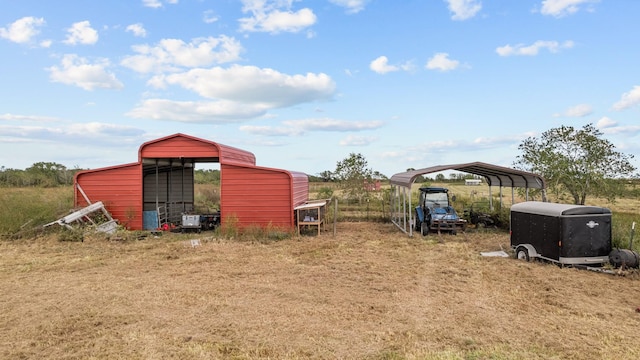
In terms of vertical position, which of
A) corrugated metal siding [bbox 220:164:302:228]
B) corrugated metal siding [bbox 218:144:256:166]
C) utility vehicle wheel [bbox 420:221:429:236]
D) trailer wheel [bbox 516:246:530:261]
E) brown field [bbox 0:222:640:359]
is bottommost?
brown field [bbox 0:222:640:359]

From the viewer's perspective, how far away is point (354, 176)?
26.4 metres

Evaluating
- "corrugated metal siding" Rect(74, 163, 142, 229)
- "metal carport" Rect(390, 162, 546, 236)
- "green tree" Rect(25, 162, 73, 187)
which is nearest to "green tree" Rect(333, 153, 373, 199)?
"metal carport" Rect(390, 162, 546, 236)

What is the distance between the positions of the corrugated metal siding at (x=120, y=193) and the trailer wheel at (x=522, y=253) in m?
13.8

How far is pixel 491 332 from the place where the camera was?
19.4 feet

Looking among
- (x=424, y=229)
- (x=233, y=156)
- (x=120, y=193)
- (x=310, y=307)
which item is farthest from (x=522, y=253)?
(x=120, y=193)

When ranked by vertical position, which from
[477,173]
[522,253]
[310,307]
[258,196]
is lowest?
[310,307]

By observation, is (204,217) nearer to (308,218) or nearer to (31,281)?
(308,218)

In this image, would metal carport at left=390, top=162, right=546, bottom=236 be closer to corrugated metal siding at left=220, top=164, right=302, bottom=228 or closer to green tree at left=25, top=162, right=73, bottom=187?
corrugated metal siding at left=220, top=164, right=302, bottom=228

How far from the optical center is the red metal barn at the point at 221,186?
16.2 meters

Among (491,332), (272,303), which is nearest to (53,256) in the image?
(272,303)

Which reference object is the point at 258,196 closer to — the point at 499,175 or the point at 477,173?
the point at 477,173

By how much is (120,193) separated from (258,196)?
585 cm

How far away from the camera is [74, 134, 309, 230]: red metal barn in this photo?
53.2ft

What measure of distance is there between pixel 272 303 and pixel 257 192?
9.23m
